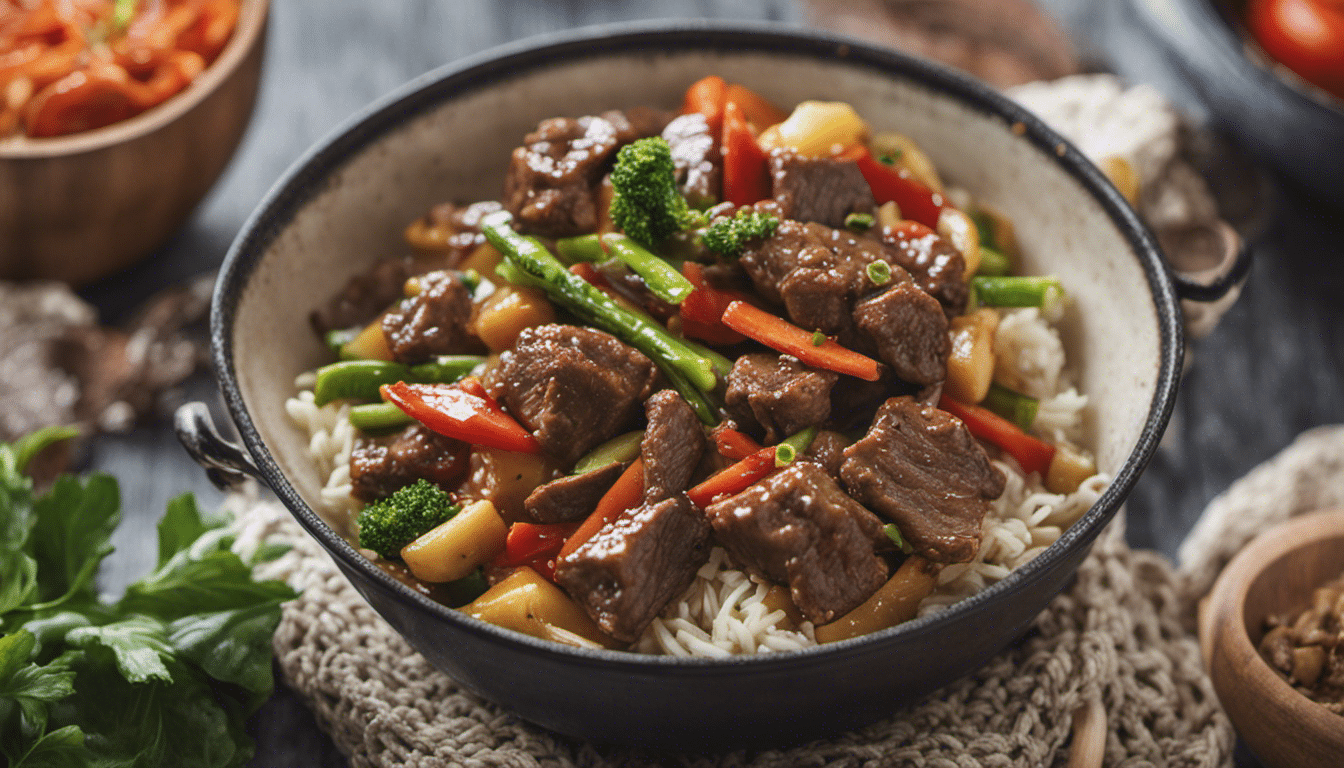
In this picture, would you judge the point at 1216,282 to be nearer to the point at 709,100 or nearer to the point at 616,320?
the point at 709,100

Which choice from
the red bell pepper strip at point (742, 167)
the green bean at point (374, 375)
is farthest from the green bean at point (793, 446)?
the green bean at point (374, 375)

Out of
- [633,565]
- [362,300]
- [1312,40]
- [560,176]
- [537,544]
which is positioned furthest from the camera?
[1312,40]

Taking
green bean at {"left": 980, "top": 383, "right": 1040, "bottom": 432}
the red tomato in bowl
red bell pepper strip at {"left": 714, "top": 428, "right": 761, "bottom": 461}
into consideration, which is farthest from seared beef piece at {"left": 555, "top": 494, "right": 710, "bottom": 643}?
the red tomato in bowl

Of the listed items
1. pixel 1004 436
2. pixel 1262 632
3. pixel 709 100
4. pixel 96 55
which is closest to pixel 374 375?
pixel 709 100

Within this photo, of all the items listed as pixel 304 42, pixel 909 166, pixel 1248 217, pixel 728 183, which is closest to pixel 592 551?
pixel 728 183

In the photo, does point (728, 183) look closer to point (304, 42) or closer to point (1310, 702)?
point (1310, 702)

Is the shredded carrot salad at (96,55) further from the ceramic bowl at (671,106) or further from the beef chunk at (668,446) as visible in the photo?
the beef chunk at (668,446)
